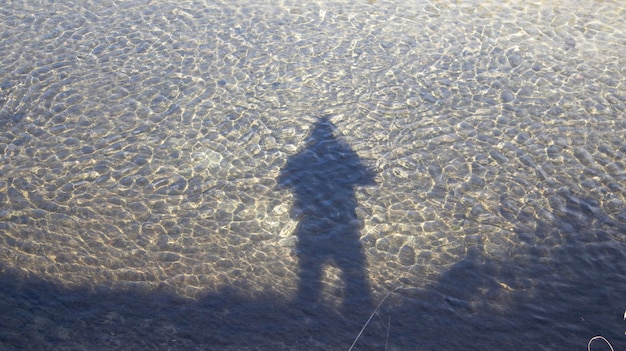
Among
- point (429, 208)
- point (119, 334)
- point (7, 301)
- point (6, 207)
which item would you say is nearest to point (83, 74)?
point (6, 207)

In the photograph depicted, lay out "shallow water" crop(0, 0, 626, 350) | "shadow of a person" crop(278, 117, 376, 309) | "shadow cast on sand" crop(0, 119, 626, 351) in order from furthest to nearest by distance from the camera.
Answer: "shadow of a person" crop(278, 117, 376, 309) < "shallow water" crop(0, 0, 626, 350) < "shadow cast on sand" crop(0, 119, 626, 351)

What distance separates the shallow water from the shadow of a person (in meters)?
0.03

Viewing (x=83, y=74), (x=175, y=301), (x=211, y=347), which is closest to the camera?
(x=211, y=347)

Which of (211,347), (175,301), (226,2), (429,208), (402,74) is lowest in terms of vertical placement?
(211,347)

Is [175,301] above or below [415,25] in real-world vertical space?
below

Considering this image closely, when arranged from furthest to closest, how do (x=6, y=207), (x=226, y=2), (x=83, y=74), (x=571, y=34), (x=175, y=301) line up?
(x=226, y=2) → (x=571, y=34) → (x=83, y=74) → (x=6, y=207) → (x=175, y=301)

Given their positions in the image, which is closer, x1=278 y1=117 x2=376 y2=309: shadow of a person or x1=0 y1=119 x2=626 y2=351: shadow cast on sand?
x1=0 y1=119 x2=626 y2=351: shadow cast on sand

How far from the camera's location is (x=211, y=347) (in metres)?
5.05

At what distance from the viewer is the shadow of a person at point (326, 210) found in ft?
18.2

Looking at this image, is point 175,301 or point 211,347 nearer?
point 211,347

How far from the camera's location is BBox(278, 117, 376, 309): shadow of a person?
5555 millimetres

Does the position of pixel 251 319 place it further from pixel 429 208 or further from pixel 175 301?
pixel 429 208

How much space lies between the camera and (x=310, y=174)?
6.61m

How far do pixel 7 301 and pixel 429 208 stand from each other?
376 centimetres
